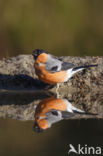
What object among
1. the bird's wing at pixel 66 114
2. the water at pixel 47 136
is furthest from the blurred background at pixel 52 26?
the water at pixel 47 136

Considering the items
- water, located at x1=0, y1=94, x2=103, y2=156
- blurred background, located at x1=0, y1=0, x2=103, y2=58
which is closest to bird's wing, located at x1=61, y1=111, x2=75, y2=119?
water, located at x1=0, y1=94, x2=103, y2=156

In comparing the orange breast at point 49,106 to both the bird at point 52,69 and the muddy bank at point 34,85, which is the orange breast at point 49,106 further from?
the bird at point 52,69

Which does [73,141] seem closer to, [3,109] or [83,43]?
[3,109]

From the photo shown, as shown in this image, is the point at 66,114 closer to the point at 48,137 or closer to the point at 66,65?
the point at 48,137

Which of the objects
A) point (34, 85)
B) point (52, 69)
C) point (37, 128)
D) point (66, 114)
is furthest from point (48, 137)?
point (34, 85)

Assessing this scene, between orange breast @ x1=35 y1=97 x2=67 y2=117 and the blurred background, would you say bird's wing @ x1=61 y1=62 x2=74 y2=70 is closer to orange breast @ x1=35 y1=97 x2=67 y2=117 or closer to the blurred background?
orange breast @ x1=35 y1=97 x2=67 y2=117

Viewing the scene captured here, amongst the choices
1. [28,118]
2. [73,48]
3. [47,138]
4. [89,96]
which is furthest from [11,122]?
[73,48]
